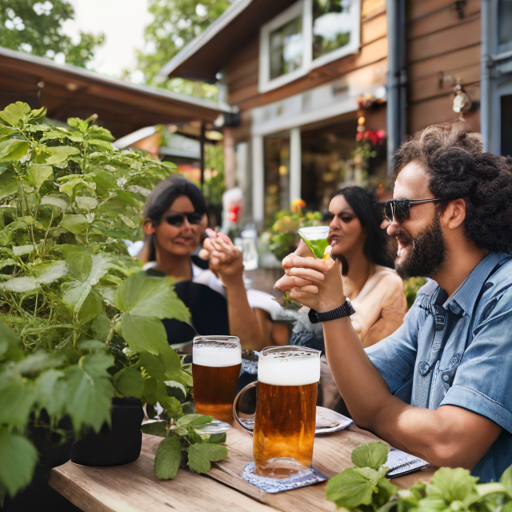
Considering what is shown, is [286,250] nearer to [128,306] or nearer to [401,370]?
[401,370]

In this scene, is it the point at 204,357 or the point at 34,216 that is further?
the point at 204,357

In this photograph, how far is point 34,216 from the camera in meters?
1.18

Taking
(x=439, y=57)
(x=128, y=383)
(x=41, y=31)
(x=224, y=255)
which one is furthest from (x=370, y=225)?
(x=41, y=31)

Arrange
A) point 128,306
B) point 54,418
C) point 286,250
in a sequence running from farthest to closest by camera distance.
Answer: point 286,250 → point 128,306 → point 54,418

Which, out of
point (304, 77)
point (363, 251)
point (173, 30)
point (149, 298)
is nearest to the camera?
point (149, 298)

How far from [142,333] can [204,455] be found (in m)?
0.40

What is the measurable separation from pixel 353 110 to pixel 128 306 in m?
5.90

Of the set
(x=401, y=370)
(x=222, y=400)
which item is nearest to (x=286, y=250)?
(x=401, y=370)

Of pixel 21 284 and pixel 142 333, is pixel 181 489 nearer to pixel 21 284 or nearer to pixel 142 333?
pixel 142 333

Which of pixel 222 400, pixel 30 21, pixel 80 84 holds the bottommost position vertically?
pixel 222 400

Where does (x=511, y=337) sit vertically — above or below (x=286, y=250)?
below

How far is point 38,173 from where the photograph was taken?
112cm

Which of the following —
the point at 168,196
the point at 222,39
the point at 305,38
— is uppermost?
the point at 222,39

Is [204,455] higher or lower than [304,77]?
lower
